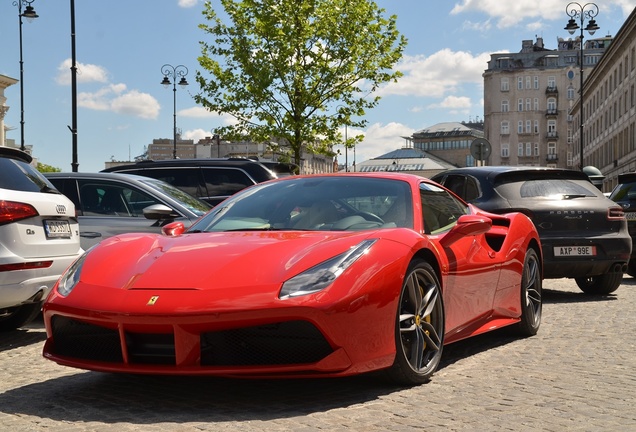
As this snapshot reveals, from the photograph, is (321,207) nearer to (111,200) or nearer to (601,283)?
(111,200)

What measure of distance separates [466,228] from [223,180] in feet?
28.6

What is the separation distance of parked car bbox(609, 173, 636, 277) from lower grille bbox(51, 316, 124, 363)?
12.0 meters

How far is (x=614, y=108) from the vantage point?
86.0 m

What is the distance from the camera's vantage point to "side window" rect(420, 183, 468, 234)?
6352 mm

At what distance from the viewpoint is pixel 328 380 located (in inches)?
229

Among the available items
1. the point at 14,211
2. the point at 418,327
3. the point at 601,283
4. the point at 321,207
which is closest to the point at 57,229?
the point at 14,211

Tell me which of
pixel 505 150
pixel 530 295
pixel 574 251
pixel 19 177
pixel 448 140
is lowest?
pixel 530 295

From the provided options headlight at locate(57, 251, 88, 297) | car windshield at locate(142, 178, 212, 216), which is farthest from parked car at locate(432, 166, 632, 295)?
headlight at locate(57, 251, 88, 297)

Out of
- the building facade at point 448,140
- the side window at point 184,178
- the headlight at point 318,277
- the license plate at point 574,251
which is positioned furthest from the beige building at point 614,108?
the building facade at point 448,140

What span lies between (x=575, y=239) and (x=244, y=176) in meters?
5.33

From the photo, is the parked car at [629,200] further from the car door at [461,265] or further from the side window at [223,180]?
the car door at [461,265]

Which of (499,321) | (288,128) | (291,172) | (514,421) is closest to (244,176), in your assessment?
(291,172)

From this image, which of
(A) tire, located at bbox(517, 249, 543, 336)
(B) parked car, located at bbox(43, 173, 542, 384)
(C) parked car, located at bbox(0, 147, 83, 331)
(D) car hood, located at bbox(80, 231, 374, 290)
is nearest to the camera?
(B) parked car, located at bbox(43, 173, 542, 384)

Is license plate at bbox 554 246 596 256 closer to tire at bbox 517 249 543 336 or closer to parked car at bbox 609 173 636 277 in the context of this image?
tire at bbox 517 249 543 336
